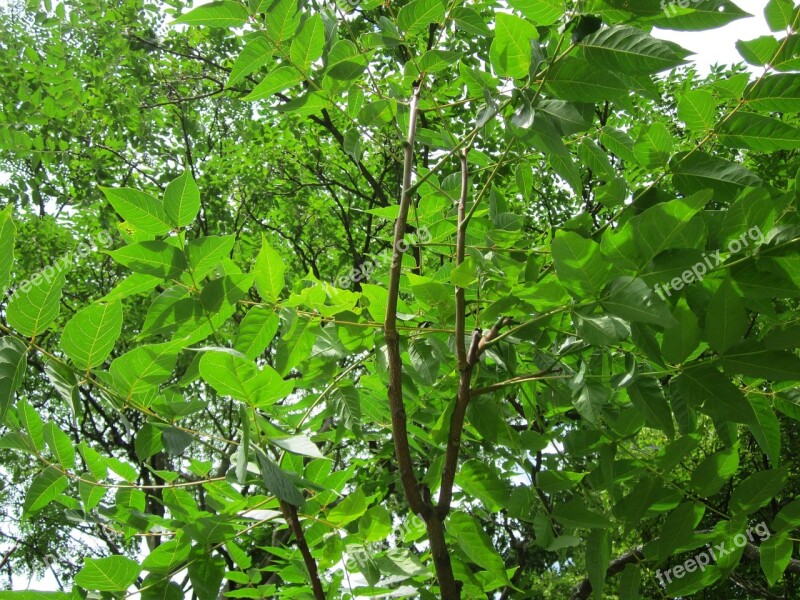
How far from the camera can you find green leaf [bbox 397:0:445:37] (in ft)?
4.89

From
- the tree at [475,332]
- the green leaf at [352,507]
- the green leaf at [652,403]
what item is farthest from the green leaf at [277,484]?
the green leaf at [652,403]

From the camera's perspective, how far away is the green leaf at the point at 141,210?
1.26m

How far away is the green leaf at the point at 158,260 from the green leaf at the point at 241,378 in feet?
0.90

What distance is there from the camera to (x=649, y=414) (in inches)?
47.8

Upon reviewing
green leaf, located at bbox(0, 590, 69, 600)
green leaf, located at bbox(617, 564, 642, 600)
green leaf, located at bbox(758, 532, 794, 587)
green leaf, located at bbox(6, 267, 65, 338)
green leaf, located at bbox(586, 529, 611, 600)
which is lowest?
green leaf, located at bbox(758, 532, 794, 587)

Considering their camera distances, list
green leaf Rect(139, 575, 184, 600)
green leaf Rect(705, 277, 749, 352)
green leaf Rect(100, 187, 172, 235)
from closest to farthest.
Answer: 1. green leaf Rect(705, 277, 749, 352)
2. green leaf Rect(100, 187, 172, 235)
3. green leaf Rect(139, 575, 184, 600)

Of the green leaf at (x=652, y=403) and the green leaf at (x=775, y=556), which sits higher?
the green leaf at (x=652, y=403)

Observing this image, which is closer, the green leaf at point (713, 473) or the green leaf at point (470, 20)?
the green leaf at point (713, 473)

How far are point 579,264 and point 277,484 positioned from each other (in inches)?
23.1

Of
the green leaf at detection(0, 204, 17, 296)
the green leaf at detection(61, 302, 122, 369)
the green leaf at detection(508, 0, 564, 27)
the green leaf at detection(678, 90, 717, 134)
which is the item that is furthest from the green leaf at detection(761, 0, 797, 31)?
the green leaf at detection(0, 204, 17, 296)

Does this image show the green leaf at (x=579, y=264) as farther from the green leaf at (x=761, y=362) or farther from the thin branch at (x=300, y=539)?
the thin branch at (x=300, y=539)

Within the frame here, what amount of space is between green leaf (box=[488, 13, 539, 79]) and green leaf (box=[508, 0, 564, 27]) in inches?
2.2

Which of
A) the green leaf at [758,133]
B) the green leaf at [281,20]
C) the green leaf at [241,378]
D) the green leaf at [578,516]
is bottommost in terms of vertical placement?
the green leaf at [578,516]

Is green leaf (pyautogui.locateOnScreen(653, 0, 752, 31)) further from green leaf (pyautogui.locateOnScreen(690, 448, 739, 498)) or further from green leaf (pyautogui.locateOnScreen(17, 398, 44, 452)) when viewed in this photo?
green leaf (pyautogui.locateOnScreen(17, 398, 44, 452))
